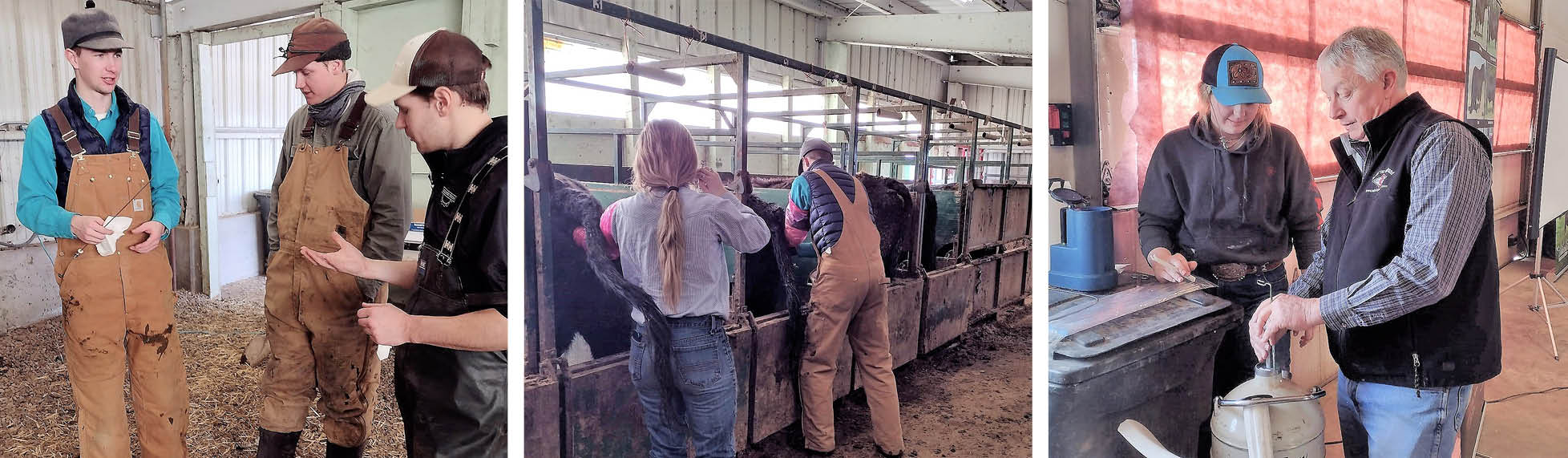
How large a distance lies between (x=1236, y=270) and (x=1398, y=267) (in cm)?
25

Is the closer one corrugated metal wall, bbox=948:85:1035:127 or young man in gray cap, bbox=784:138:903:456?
young man in gray cap, bbox=784:138:903:456

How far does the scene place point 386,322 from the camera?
150cm

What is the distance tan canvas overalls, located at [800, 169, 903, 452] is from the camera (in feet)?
4.72

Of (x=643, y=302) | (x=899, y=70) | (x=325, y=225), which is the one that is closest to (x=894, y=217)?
(x=899, y=70)

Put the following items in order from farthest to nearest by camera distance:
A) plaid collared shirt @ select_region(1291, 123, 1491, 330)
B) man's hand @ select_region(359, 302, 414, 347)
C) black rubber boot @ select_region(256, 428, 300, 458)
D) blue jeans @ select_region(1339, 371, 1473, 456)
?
black rubber boot @ select_region(256, 428, 300, 458) < man's hand @ select_region(359, 302, 414, 347) < blue jeans @ select_region(1339, 371, 1473, 456) < plaid collared shirt @ select_region(1291, 123, 1491, 330)

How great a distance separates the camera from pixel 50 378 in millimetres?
1467

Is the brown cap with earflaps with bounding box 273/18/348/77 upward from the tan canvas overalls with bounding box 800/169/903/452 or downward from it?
upward

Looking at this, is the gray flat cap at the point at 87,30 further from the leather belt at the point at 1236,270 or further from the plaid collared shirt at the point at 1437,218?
the plaid collared shirt at the point at 1437,218

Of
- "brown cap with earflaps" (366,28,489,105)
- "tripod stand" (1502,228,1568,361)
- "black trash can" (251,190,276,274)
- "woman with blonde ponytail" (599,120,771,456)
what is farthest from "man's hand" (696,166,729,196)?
"tripod stand" (1502,228,1568,361)

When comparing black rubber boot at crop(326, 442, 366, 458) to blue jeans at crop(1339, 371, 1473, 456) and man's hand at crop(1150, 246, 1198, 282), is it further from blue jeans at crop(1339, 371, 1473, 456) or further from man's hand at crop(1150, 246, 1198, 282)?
blue jeans at crop(1339, 371, 1473, 456)

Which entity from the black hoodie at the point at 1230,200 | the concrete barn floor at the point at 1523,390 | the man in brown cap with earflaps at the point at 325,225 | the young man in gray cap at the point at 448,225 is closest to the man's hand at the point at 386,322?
the young man in gray cap at the point at 448,225

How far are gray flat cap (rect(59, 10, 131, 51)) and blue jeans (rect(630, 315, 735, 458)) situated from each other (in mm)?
1163

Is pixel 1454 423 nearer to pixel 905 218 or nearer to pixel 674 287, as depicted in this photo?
pixel 905 218

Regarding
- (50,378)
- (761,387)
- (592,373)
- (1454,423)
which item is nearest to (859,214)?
(761,387)
